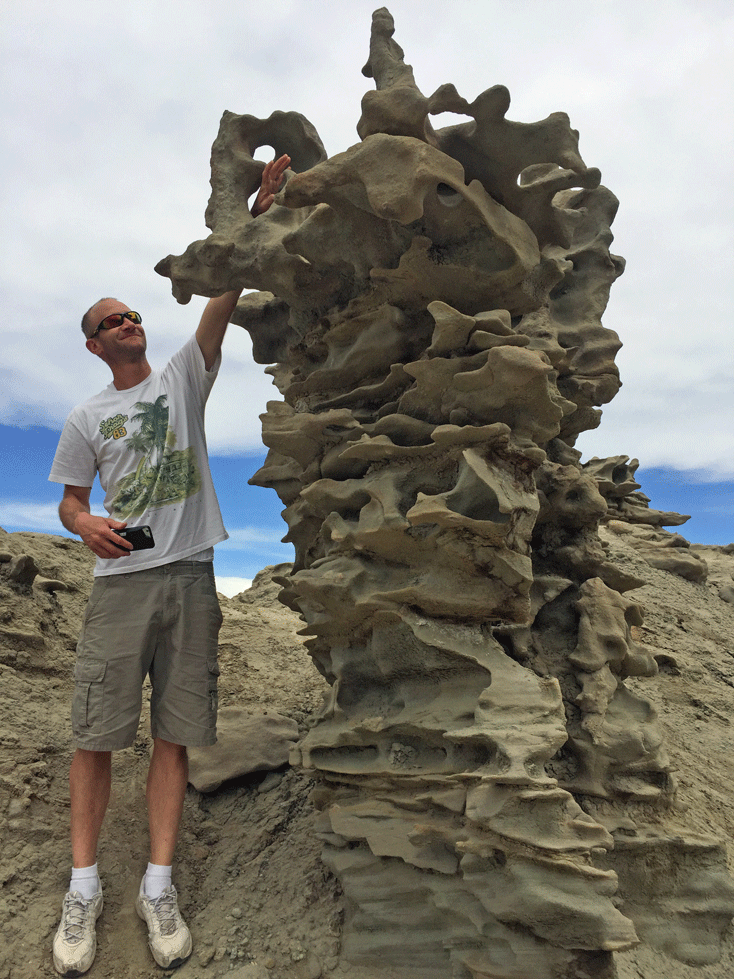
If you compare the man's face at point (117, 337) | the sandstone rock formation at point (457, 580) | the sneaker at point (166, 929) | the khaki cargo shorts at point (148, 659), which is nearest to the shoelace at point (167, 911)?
the sneaker at point (166, 929)

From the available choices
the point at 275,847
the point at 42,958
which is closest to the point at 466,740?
the point at 275,847

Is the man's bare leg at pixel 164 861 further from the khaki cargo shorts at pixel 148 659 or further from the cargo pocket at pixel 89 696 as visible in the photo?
the cargo pocket at pixel 89 696

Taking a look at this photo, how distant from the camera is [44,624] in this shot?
5102 millimetres

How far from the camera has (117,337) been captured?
12.5 feet

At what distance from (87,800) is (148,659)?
68cm

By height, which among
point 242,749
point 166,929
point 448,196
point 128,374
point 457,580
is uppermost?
point 448,196

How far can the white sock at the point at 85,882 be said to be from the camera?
324 centimetres

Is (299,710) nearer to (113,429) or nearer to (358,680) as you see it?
(358,680)

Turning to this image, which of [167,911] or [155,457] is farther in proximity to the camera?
[155,457]

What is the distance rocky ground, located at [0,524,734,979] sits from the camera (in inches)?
123

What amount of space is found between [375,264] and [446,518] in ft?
4.44

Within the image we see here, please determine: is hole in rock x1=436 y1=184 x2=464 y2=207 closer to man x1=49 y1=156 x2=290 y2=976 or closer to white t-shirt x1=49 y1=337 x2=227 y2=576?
man x1=49 y1=156 x2=290 y2=976

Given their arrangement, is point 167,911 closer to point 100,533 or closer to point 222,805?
point 222,805

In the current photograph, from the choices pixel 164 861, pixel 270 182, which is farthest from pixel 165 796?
pixel 270 182
